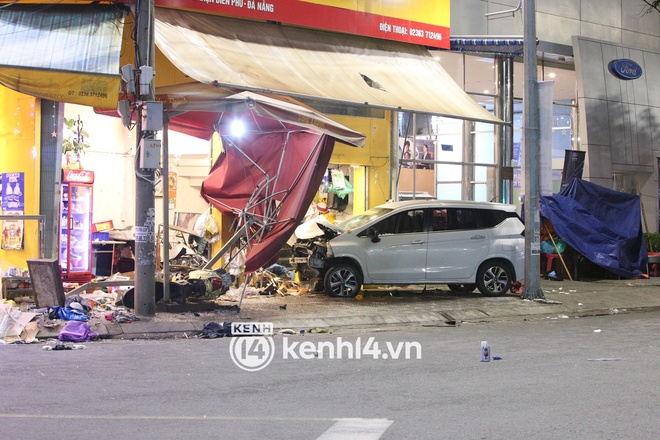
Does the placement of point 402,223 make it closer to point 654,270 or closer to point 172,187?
point 172,187

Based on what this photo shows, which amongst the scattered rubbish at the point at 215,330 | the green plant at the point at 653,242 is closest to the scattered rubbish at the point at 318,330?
the scattered rubbish at the point at 215,330

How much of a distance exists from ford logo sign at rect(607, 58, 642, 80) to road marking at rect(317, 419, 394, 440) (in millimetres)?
19497

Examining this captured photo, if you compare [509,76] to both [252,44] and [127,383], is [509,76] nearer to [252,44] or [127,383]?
[252,44]

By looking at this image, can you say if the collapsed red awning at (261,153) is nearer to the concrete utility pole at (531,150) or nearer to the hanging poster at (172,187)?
the hanging poster at (172,187)

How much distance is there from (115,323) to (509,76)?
1348 centimetres

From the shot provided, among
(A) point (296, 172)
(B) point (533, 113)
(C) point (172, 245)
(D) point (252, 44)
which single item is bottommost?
(C) point (172, 245)

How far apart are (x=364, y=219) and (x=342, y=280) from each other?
1.30 metres

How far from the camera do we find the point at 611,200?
20.7 metres

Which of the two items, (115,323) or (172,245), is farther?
(172,245)

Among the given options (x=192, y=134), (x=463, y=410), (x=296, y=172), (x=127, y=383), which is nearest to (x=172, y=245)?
(x=192, y=134)

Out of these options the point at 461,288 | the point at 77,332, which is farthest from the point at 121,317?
the point at 461,288

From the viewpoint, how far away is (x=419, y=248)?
15.7 meters

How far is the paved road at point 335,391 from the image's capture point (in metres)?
6.30

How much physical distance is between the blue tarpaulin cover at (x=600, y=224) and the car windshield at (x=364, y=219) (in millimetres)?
5301
